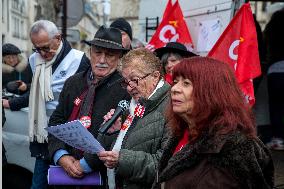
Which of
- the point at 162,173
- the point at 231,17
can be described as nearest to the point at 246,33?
the point at 231,17

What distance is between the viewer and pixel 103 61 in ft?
12.4

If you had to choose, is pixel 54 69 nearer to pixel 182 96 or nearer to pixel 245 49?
pixel 245 49

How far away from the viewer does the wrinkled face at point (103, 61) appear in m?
3.77

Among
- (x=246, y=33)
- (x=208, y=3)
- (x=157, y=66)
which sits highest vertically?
(x=208, y=3)

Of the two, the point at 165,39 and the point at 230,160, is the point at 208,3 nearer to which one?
the point at 165,39

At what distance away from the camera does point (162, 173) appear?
8.13ft

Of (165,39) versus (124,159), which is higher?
(165,39)

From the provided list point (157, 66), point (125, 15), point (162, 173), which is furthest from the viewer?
point (125, 15)

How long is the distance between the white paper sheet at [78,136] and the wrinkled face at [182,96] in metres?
0.82

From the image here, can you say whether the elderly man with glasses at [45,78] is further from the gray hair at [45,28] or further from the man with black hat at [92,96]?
the man with black hat at [92,96]

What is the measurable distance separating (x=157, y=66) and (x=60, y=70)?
146cm

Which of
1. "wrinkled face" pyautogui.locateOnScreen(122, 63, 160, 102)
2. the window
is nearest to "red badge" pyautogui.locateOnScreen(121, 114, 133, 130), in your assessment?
"wrinkled face" pyautogui.locateOnScreen(122, 63, 160, 102)

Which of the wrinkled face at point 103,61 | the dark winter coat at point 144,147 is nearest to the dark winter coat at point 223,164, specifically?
the dark winter coat at point 144,147

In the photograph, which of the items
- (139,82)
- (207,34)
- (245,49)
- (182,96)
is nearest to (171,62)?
(245,49)
